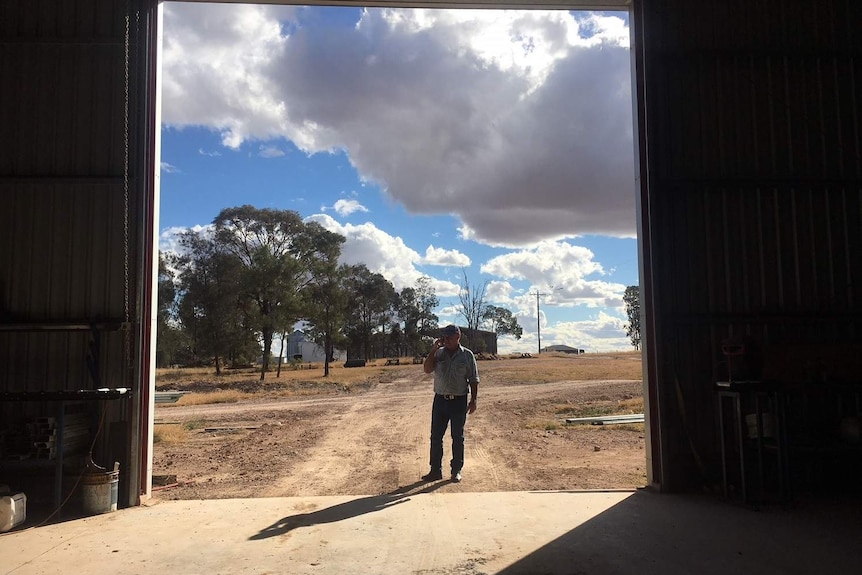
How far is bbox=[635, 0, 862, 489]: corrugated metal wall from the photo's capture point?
291 inches

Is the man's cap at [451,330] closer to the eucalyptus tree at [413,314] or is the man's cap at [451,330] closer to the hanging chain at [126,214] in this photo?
the hanging chain at [126,214]

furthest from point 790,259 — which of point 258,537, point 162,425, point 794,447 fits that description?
point 162,425

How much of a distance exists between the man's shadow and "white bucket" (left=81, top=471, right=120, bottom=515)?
201cm

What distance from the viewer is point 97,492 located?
644 cm

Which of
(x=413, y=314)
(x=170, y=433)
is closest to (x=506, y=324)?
(x=413, y=314)

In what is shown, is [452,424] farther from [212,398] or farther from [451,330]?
[212,398]

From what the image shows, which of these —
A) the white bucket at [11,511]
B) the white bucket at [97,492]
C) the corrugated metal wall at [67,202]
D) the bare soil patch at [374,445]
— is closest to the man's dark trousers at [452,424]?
the bare soil patch at [374,445]

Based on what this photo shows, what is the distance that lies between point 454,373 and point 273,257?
94.3ft

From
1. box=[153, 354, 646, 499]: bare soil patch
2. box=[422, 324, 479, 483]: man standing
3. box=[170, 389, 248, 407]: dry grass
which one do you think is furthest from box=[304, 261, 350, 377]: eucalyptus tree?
box=[422, 324, 479, 483]: man standing

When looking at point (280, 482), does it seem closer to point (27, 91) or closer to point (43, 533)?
point (43, 533)

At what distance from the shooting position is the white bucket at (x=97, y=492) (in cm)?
641

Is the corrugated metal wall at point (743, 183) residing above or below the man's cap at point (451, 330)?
above

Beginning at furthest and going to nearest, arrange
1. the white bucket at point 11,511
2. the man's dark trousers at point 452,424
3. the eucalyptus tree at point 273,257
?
the eucalyptus tree at point 273,257
the man's dark trousers at point 452,424
the white bucket at point 11,511

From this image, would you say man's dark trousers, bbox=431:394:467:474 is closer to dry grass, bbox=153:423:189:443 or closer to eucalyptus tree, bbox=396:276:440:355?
dry grass, bbox=153:423:189:443
